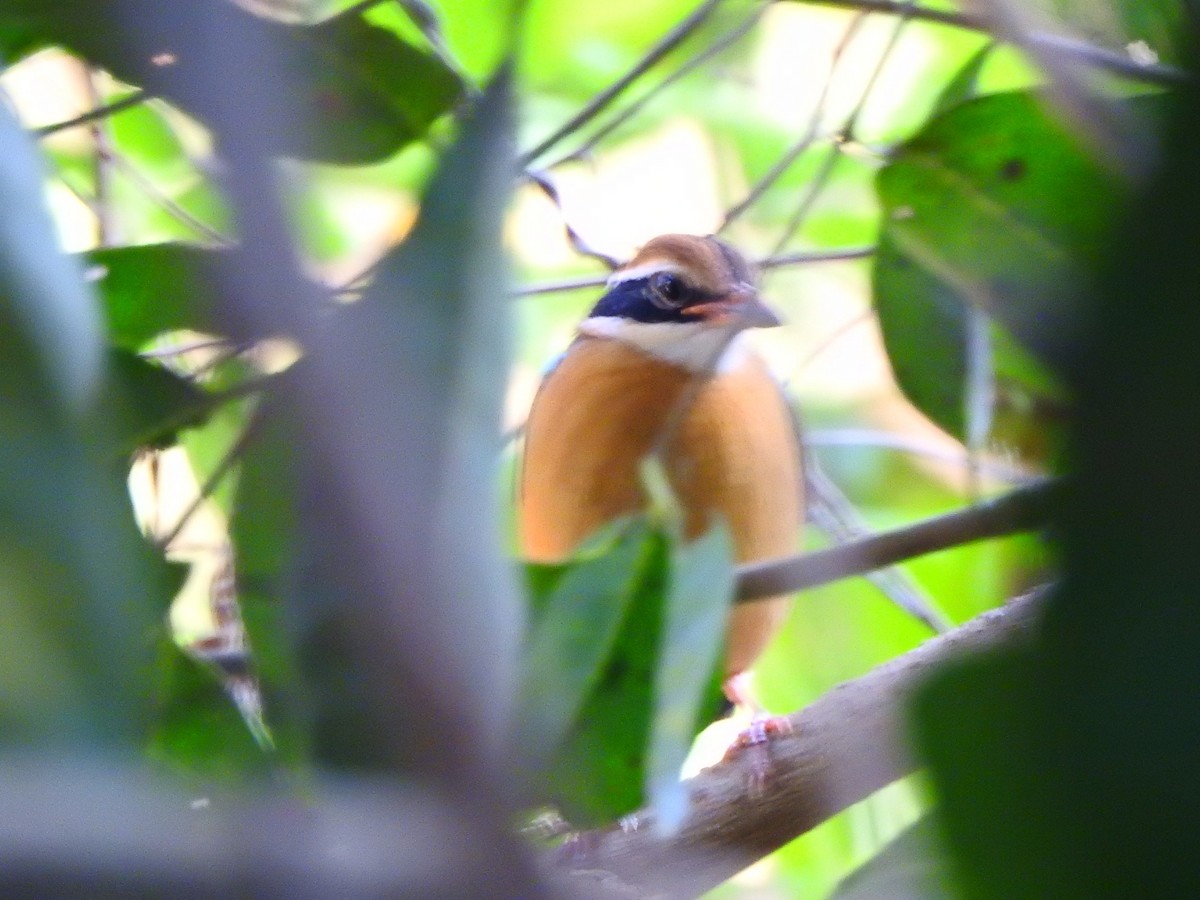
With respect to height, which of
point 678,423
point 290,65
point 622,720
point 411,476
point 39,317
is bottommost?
point 622,720

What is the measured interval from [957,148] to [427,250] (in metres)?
0.84

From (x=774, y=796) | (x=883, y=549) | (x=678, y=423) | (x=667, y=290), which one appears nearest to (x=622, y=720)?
(x=883, y=549)

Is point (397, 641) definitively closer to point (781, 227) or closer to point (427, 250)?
point (427, 250)

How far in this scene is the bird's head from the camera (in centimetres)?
Answer: 200

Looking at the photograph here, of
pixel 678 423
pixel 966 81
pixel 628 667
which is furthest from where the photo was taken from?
pixel 678 423

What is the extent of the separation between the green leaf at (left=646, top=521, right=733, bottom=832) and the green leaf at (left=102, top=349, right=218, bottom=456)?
379 mm

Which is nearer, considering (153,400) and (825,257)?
(153,400)

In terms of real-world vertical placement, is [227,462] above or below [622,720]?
above

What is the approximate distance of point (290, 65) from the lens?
0.88 metres

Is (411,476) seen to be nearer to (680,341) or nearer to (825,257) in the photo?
(825,257)

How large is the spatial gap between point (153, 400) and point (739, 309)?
43.8 inches

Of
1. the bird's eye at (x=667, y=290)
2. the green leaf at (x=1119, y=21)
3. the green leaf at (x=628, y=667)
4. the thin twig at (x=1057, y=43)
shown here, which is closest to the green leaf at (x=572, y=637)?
the green leaf at (x=628, y=667)

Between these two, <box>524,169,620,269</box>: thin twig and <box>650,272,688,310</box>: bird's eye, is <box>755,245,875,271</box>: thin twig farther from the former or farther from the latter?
<box>524,169,620,269</box>: thin twig

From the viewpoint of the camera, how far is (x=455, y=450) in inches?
21.5
